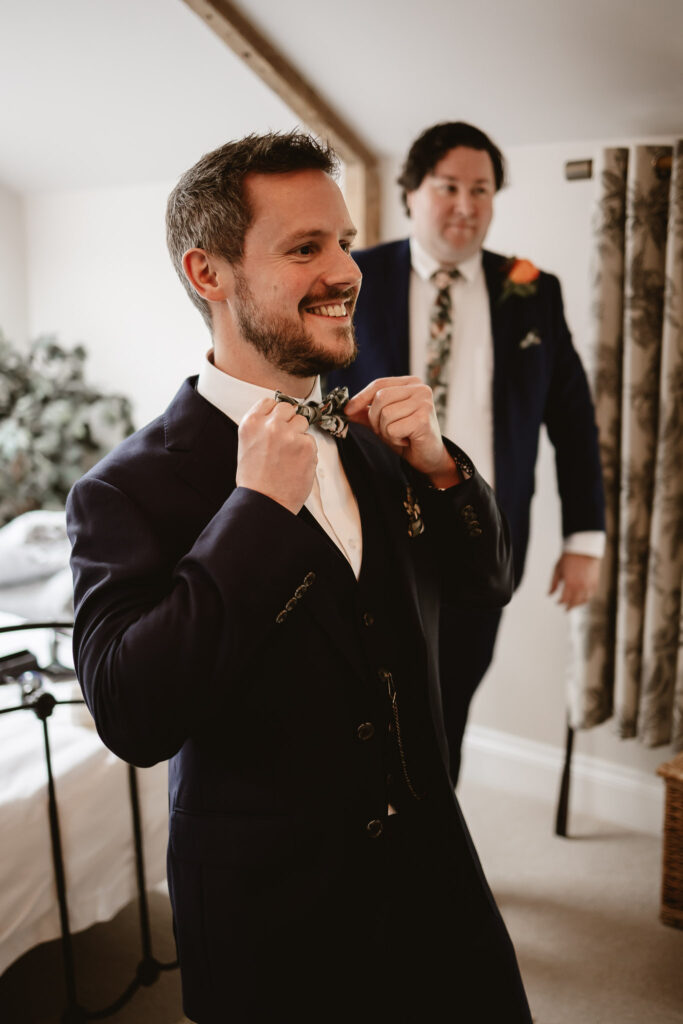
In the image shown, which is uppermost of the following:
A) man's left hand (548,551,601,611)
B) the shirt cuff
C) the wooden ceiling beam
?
the wooden ceiling beam

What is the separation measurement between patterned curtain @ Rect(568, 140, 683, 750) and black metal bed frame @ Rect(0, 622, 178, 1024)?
1.39 metres

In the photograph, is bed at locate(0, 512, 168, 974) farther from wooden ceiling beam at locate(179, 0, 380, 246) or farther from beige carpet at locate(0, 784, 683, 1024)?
wooden ceiling beam at locate(179, 0, 380, 246)

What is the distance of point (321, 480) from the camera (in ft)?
3.85

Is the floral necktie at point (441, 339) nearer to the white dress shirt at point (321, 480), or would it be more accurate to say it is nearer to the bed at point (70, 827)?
the white dress shirt at point (321, 480)

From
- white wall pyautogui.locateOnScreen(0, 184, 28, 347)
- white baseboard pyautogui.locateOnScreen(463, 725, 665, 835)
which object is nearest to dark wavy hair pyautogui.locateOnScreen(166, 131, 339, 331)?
white baseboard pyautogui.locateOnScreen(463, 725, 665, 835)

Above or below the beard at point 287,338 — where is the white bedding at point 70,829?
below

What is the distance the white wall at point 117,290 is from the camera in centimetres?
384

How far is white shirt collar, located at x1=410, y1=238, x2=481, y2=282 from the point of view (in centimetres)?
209

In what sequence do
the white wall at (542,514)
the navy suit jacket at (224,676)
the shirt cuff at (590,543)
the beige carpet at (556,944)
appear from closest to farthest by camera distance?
the navy suit jacket at (224,676)
the beige carpet at (556,944)
the shirt cuff at (590,543)
the white wall at (542,514)

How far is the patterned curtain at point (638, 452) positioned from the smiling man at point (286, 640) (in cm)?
132

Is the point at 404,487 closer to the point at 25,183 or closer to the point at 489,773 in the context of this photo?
the point at 489,773

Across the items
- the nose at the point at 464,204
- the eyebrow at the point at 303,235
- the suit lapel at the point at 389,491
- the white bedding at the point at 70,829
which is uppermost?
the nose at the point at 464,204

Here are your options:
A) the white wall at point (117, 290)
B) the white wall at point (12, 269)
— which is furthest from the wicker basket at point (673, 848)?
the white wall at point (12, 269)

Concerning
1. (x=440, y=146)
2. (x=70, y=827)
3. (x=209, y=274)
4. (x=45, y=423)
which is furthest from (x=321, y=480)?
(x=45, y=423)
